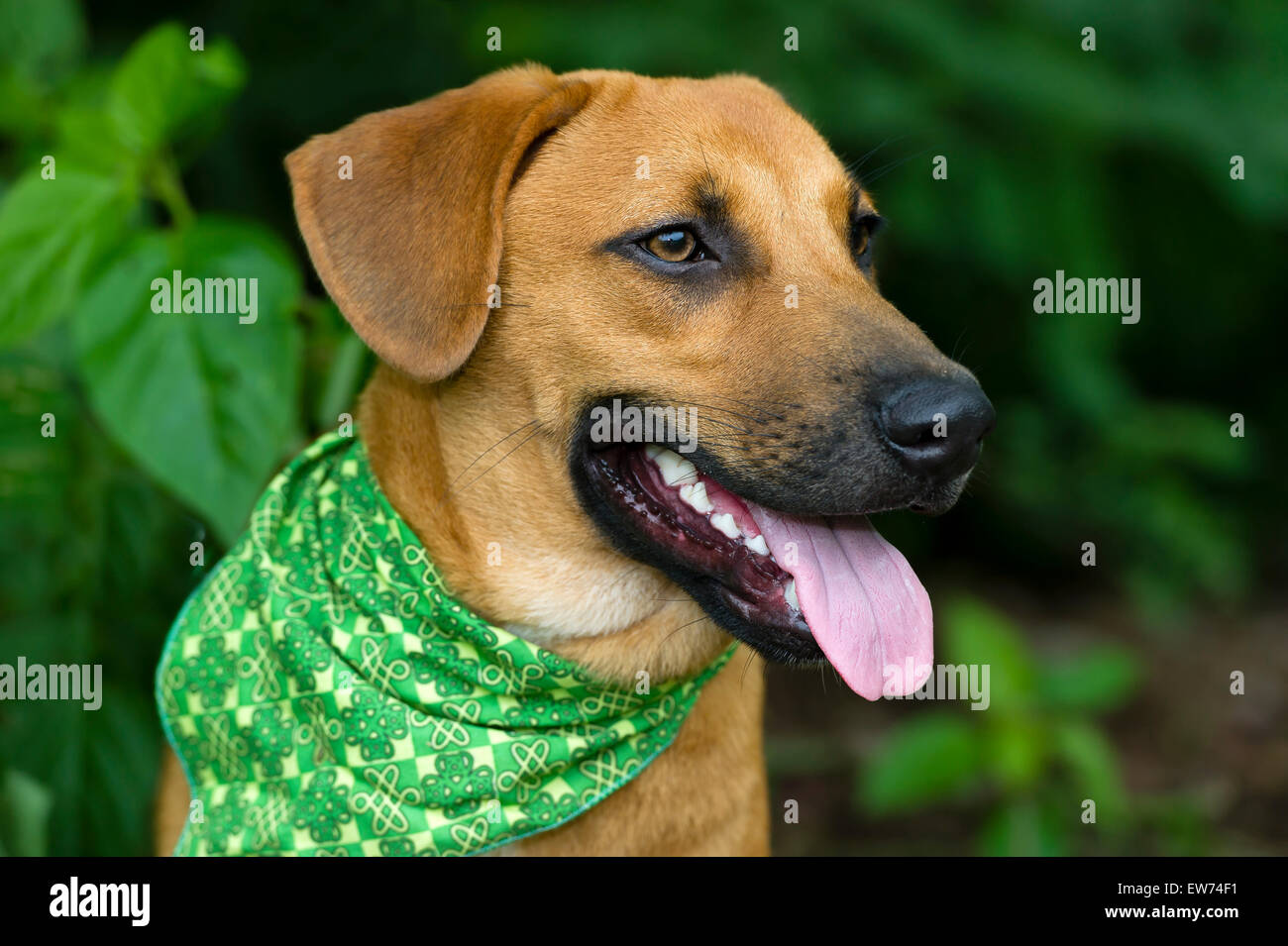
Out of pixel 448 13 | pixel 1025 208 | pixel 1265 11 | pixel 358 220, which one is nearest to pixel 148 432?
pixel 358 220

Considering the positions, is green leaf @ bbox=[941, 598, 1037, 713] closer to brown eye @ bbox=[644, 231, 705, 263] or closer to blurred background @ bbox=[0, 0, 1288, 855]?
blurred background @ bbox=[0, 0, 1288, 855]

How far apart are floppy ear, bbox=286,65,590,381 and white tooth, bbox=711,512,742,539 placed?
0.61 meters

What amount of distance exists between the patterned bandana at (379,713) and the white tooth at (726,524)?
1.35 feet

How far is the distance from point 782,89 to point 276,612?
2.74 metres

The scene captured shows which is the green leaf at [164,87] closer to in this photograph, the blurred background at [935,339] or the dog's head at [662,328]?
the blurred background at [935,339]

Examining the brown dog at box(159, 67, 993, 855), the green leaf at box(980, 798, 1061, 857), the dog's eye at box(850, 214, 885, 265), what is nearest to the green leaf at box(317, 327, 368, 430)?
the brown dog at box(159, 67, 993, 855)

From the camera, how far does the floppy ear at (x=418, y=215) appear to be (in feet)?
8.55

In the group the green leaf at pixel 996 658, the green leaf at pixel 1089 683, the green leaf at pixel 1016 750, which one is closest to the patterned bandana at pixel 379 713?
the green leaf at pixel 1016 750

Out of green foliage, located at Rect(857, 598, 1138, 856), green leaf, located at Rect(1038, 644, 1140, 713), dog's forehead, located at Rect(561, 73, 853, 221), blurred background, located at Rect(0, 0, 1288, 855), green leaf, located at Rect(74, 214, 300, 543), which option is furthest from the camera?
green leaf, located at Rect(1038, 644, 1140, 713)

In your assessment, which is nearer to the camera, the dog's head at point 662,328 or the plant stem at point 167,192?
the dog's head at point 662,328

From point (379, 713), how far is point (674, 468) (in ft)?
2.68

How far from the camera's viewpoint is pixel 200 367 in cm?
306

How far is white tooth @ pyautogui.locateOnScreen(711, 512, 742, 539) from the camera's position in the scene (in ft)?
8.64
